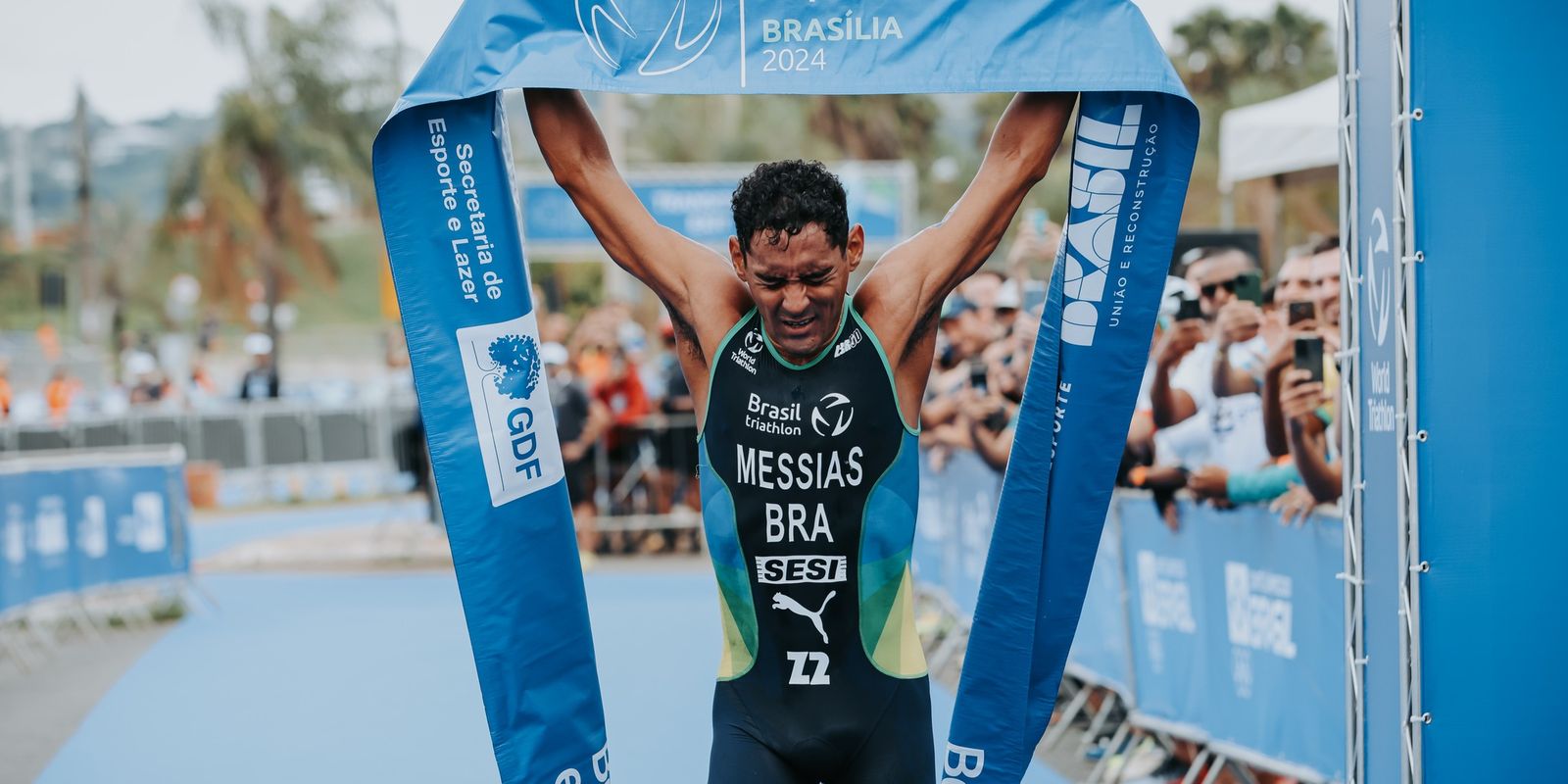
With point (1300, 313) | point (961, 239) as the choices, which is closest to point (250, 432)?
point (1300, 313)

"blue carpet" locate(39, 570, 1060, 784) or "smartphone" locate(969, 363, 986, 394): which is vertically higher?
"smartphone" locate(969, 363, 986, 394)

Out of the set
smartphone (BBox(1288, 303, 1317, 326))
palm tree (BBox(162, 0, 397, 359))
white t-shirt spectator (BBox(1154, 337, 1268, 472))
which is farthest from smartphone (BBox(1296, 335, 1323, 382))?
palm tree (BBox(162, 0, 397, 359))

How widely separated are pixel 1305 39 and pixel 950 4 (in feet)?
126

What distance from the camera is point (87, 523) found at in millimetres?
11609

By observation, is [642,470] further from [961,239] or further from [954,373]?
[961,239]

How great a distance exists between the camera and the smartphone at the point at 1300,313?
5.88 m

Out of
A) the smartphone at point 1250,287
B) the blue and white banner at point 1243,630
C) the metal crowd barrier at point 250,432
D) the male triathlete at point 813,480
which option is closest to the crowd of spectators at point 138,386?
the metal crowd barrier at point 250,432

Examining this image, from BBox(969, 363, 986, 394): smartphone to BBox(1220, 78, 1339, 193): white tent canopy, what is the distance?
14.9ft

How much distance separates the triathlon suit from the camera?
361cm

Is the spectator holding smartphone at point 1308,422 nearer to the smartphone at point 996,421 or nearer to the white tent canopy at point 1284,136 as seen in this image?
the smartphone at point 996,421

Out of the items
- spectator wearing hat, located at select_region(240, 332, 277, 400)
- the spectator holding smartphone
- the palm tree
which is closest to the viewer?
the spectator holding smartphone

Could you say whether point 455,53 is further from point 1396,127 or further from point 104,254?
point 104,254

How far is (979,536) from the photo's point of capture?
353 inches

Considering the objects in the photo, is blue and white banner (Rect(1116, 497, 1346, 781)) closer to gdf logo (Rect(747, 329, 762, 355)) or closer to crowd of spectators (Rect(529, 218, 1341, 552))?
crowd of spectators (Rect(529, 218, 1341, 552))
